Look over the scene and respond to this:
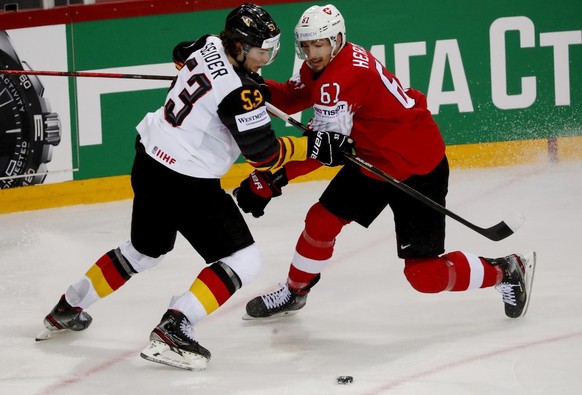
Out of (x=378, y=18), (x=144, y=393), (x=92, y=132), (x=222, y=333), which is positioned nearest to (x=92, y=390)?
(x=144, y=393)

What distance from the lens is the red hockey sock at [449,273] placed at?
4199 mm

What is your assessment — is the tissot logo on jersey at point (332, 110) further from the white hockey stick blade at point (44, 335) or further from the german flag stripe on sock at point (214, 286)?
the white hockey stick blade at point (44, 335)

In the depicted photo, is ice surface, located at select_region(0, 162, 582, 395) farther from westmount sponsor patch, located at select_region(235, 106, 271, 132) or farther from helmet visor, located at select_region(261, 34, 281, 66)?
helmet visor, located at select_region(261, 34, 281, 66)

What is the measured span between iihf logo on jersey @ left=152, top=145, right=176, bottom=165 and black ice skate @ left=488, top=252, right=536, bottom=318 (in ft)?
4.02

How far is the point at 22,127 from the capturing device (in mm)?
6137

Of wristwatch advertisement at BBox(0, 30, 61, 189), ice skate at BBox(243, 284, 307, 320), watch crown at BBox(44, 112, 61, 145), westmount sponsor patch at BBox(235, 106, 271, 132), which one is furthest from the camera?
watch crown at BBox(44, 112, 61, 145)

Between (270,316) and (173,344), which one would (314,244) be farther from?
(173,344)

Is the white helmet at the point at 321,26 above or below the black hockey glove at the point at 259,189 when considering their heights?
above

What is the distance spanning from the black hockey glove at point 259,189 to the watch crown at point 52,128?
221 centimetres

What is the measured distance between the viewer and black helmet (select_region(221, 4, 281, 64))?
3814mm

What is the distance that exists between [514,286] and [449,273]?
0.30 meters

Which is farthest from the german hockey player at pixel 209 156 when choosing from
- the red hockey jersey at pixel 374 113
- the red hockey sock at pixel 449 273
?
the red hockey sock at pixel 449 273

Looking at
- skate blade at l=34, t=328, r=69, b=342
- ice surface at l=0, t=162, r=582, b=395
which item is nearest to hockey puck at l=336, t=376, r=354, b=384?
ice surface at l=0, t=162, r=582, b=395

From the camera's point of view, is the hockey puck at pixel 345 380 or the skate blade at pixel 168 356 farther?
the skate blade at pixel 168 356
